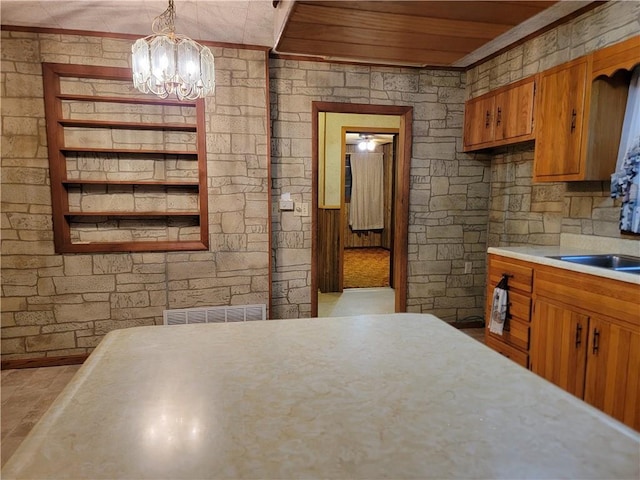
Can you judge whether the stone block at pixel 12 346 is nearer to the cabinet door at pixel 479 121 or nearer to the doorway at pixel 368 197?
the cabinet door at pixel 479 121

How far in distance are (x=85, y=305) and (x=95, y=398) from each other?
275 centimetres

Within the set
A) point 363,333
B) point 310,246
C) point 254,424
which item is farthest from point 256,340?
point 310,246

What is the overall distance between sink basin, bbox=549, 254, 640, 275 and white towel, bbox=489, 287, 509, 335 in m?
0.42

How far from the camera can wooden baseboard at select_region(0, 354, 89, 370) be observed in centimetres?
298

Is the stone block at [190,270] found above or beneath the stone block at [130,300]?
above

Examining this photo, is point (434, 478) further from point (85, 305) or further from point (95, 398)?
point (85, 305)

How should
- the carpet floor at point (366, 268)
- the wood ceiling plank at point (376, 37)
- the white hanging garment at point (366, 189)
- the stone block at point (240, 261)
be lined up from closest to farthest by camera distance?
the wood ceiling plank at point (376, 37)
the stone block at point (240, 261)
the carpet floor at point (366, 268)
the white hanging garment at point (366, 189)

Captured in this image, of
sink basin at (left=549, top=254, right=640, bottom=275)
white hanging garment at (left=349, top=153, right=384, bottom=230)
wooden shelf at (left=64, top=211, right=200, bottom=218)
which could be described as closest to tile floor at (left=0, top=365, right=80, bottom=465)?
wooden shelf at (left=64, top=211, right=200, bottom=218)

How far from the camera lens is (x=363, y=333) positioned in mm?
1066

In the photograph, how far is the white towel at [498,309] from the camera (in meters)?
2.54

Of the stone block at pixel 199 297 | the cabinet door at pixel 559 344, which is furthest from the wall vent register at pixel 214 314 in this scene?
the cabinet door at pixel 559 344

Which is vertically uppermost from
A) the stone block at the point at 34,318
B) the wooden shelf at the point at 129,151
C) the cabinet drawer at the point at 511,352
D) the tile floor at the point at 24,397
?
the wooden shelf at the point at 129,151

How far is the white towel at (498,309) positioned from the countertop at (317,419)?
5.77 feet

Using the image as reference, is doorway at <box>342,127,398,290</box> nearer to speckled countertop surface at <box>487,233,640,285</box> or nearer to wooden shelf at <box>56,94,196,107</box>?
speckled countertop surface at <box>487,233,640,285</box>
